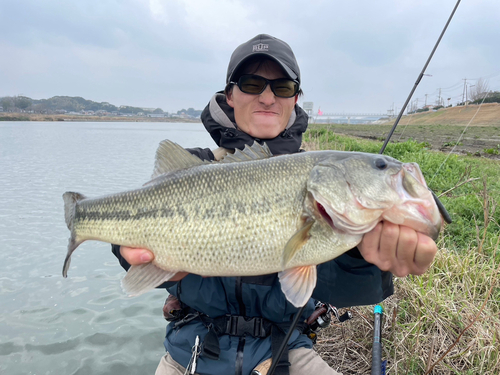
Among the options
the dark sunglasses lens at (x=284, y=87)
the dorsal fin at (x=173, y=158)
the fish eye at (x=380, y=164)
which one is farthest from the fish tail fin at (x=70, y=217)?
the fish eye at (x=380, y=164)

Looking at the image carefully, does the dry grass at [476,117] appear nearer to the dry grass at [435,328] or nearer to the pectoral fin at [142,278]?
the dry grass at [435,328]

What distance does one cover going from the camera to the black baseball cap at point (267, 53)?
10.1ft

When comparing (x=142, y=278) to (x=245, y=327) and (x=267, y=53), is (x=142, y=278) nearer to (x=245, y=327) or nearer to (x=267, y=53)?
(x=245, y=327)

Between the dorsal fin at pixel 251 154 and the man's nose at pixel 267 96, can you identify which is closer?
the dorsal fin at pixel 251 154

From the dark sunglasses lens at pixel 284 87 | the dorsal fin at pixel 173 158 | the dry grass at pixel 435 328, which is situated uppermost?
the dark sunglasses lens at pixel 284 87

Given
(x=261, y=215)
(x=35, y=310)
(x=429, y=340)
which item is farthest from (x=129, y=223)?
(x=35, y=310)

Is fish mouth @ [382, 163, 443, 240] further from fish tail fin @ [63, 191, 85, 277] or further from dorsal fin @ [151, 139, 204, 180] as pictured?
fish tail fin @ [63, 191, 85, 277]

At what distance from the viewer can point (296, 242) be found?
1967 mm

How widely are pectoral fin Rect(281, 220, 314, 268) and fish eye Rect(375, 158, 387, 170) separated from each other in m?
0.55

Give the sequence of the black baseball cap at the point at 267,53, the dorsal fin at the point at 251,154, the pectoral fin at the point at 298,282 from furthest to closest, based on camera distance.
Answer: the black baseball cap at the point at 267,53
the dorsal fin at the point at 251,154
the pectoral fin at the point at 298,282

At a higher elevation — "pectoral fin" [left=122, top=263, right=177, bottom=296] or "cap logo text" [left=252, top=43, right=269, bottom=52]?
"cap logo text" [left=252, top=43, right=269, bottom=52]

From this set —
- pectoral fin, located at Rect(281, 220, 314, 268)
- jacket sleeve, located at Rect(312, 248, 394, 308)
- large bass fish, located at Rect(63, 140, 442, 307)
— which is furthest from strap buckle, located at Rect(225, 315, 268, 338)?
pectoral fin, located at Rect(281, 220, 314, 268)

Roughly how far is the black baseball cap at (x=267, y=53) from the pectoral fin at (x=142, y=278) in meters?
2.03

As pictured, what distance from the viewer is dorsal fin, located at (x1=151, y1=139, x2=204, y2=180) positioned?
2449 mm
